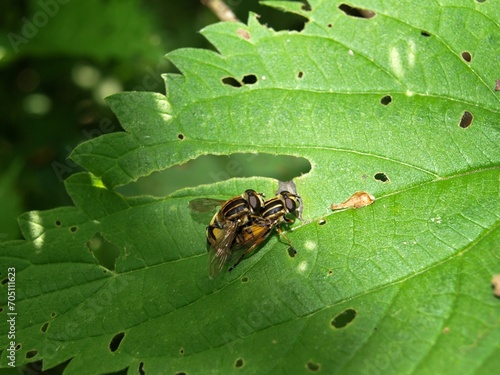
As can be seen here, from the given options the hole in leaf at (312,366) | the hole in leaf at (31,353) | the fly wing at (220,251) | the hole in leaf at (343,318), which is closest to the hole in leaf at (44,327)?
the hole in leaf at (31,353)

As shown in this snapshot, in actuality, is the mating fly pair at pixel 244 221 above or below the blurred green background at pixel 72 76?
below

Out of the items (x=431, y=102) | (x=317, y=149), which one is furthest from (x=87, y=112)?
(x=431, y=102)

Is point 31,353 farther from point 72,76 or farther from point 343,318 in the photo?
point 72,76

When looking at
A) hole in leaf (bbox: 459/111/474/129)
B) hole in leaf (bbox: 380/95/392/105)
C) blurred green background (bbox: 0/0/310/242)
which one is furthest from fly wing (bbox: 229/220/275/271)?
hole in leaf (bbox: 459/111/474/129)

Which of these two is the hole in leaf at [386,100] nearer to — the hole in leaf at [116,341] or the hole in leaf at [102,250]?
the hole in leaf at [102,250]

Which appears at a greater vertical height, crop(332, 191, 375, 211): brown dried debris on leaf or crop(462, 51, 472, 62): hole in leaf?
crop(462, 51, 472, 62): hole in leaf

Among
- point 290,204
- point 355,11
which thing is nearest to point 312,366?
point 290,204

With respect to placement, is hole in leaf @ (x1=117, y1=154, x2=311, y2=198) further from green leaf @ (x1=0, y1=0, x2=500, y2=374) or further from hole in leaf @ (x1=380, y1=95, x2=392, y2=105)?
hole in leaf @ (x1=380, y1=95, x2=392, y2=105)
